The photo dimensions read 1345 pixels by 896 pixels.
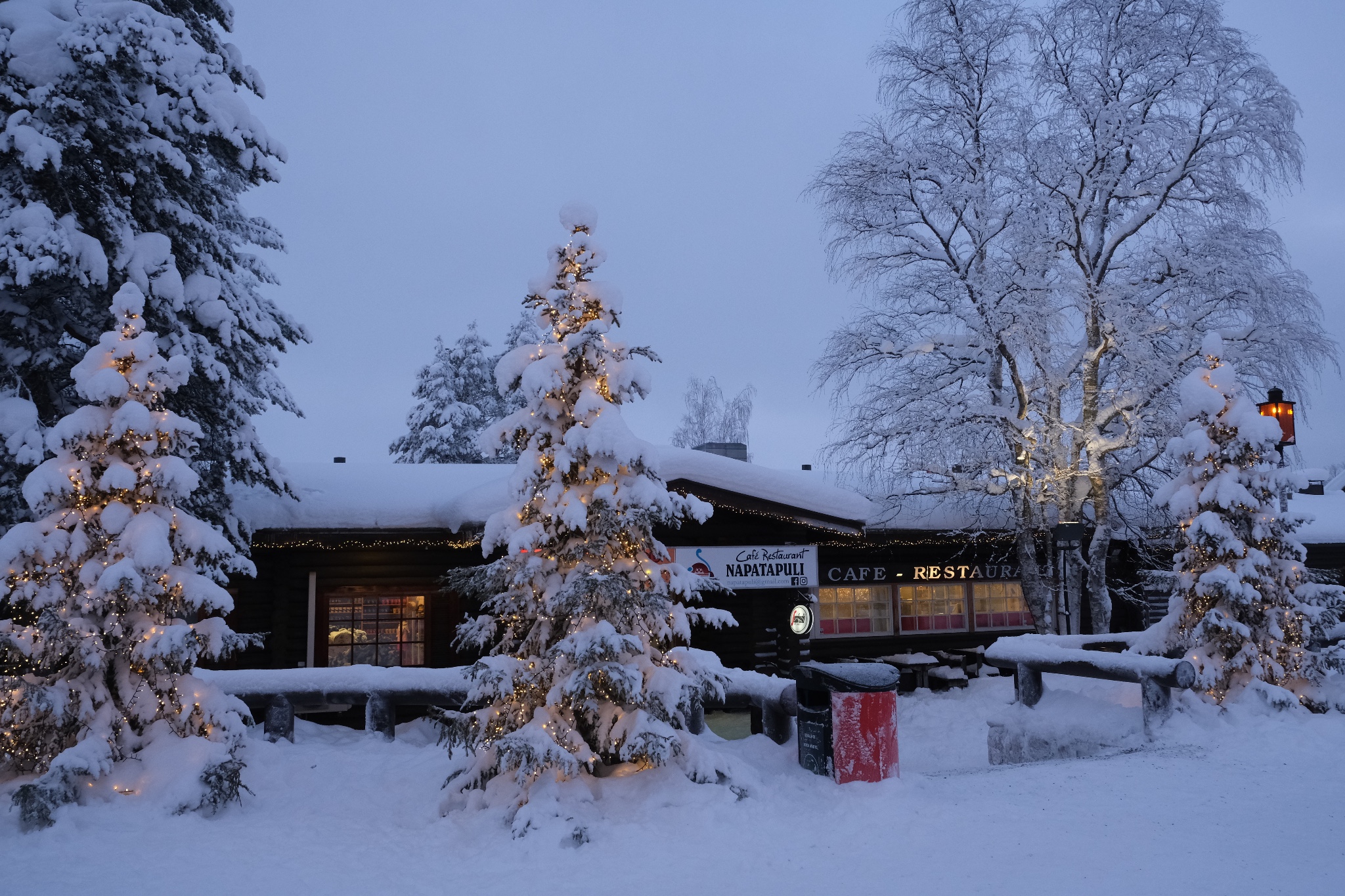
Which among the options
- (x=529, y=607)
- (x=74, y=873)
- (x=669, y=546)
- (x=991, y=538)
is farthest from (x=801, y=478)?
(x=74, y=873)

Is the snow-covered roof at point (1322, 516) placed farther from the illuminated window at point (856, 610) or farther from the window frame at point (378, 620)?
the window frame at point (378, 620)

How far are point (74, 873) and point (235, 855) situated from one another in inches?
36.9

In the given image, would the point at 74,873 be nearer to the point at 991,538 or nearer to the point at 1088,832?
the point at 1088,832

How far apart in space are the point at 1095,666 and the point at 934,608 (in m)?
8.45

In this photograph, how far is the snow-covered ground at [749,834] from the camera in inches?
233

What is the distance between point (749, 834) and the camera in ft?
22.5

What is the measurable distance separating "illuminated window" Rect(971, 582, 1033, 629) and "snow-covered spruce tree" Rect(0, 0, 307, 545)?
1380cm

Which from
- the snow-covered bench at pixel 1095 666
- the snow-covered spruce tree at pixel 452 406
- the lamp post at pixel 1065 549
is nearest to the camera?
the snow-covered bench at pixel 1095 666

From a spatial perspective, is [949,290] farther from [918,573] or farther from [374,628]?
[374,628]

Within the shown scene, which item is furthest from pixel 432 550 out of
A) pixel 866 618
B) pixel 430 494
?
pixel 866 618

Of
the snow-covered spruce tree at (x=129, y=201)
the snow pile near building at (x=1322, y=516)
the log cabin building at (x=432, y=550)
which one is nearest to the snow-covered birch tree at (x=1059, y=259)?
the log cabin building at (x=432, y=550)

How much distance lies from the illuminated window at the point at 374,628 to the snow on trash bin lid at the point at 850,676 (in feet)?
28.2

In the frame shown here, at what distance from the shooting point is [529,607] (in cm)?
800

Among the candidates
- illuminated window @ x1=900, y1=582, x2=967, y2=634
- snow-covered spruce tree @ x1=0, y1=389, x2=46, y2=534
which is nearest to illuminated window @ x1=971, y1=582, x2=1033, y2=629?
illuminated window @ x1=900, y1=582, x2=967, y2=634
